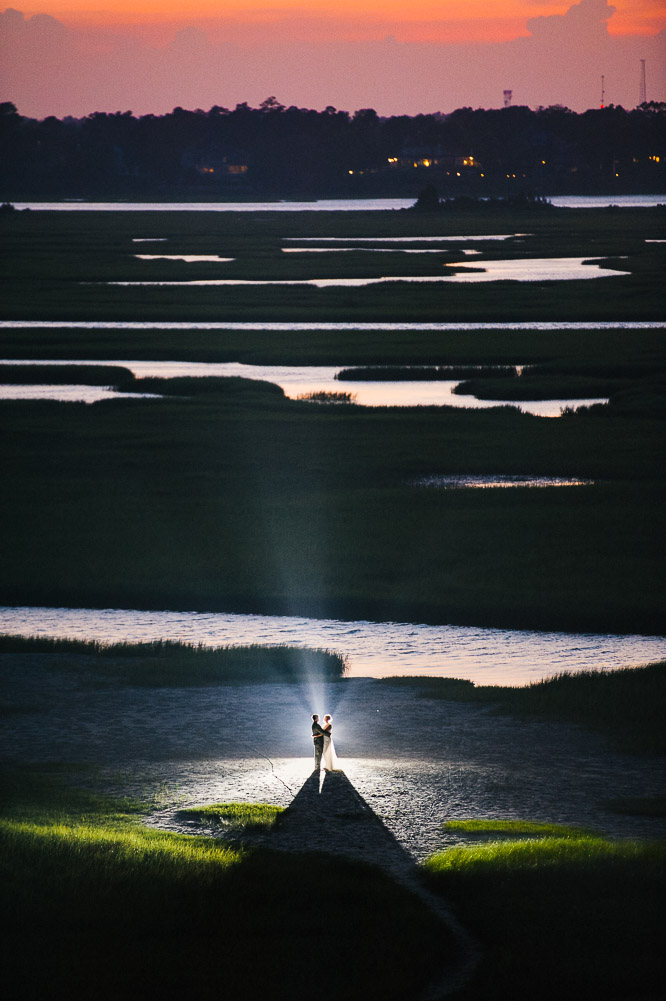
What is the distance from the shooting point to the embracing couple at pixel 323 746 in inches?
486

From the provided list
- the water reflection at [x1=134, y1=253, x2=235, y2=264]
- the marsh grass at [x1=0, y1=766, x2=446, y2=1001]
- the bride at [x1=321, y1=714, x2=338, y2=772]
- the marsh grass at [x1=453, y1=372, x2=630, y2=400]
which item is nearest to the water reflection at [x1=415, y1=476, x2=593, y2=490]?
the marsh grass at [x1=453, y1=372, x2=630, y2=400]

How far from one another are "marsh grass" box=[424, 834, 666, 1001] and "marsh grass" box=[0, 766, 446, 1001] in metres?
Result: 0.46

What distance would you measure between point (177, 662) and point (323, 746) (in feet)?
16.7

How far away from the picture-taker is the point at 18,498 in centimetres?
2598

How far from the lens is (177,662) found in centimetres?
1720

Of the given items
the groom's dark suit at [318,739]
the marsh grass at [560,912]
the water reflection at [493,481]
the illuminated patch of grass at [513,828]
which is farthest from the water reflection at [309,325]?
the marsh grass at [560,912]

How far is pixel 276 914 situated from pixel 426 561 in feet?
39.4

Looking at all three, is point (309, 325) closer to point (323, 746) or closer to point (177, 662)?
point (177, 662)

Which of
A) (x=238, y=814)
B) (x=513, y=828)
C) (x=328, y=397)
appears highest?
(x=328, y=397)

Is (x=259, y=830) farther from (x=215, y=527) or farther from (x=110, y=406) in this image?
(x=110, y=406)

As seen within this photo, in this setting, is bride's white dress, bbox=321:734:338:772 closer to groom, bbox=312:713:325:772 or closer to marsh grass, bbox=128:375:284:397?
groom, bbox=312:713:325:772

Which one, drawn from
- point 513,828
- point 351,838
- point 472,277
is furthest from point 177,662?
point 472,277

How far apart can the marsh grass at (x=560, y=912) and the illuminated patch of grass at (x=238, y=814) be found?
167 centimetres

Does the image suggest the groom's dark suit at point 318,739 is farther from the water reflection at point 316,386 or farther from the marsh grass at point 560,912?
the water reflection at point 316,386
